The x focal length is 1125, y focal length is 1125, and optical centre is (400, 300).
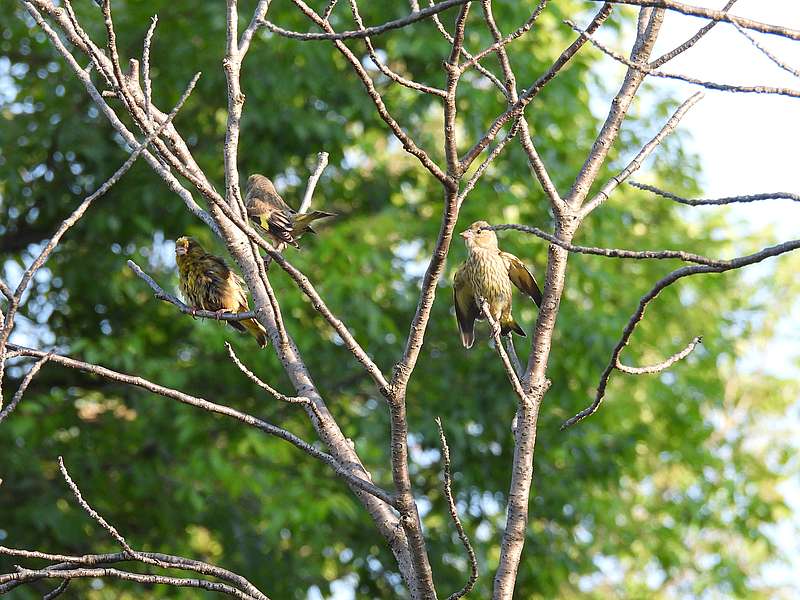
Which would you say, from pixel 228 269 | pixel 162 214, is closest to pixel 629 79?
pixel 228 269

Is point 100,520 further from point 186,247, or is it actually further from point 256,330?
point 186,247

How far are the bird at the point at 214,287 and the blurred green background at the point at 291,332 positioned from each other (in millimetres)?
1864

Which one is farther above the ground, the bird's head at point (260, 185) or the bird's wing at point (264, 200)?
the bird's head at point (260, 185)

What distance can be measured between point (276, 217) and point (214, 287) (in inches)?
Answer: 19.0

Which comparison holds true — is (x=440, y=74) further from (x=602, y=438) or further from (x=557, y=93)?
(x=602, y=438)

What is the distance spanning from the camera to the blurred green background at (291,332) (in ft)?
27.1

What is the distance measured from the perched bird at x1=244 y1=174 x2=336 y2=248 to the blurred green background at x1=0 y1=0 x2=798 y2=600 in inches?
65.4

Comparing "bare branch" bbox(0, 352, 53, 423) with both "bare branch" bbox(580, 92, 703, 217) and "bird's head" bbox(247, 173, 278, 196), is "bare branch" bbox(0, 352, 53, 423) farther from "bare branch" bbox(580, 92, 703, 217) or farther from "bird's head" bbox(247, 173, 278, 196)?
"bird's head" bbox(247, 173, 278, 196)

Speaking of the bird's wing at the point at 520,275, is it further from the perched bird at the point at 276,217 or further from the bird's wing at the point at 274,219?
the bird's wing at the point at 274,219

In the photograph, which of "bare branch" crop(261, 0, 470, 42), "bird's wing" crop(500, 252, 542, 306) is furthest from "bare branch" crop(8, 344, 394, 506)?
"bird's wing" crop(500, 252, 542, 306)

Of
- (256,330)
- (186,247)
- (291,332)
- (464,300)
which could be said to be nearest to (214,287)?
(256,330)

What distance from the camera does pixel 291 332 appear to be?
8078 millimetres

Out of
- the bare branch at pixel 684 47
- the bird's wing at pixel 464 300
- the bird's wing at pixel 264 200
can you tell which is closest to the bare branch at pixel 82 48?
the bare branch at pixel 684 47

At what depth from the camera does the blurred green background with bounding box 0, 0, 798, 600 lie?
27.1ft
